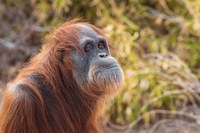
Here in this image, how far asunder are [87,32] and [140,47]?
7.85 feet

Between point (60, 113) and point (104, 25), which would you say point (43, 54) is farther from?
point (104, 25)

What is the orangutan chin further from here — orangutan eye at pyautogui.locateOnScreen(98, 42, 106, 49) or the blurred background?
the blurred background

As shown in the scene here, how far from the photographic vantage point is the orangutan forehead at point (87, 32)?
10.9 ft

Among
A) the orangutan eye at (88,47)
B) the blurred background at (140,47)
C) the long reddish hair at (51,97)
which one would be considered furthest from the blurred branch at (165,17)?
the orangutan eye at (88,47)

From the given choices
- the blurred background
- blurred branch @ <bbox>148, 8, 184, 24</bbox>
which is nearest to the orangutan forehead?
the blurred background

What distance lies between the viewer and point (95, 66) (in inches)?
127

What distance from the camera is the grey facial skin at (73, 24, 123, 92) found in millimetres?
3217

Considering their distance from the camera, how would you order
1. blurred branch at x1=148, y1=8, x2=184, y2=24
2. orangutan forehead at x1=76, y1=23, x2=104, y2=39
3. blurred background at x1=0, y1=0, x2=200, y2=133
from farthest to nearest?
blurred branch at x1=148, y1=8, x2=184, y2=24, blurred background at x1=0, y1=0, x2=200, y2=133, orangutan forehead at x1=76, y1=23, x2=104, y2=39

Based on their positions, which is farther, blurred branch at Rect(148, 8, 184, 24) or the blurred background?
blurred branch at Rect(148, 8, 184, 24)

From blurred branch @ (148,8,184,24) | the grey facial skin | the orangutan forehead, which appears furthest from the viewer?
blurred branch @ (148,8,184,24)

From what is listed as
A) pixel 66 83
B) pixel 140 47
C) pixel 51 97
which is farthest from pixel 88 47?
pixel 140 47

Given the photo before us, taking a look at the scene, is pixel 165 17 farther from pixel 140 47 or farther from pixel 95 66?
pixel 95 66

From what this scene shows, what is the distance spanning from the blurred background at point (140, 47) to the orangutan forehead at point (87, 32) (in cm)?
162

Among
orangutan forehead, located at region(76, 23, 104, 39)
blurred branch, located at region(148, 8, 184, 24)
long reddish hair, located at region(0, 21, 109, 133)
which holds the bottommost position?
long reddish hair, located at region(0, 21, 109, 133)
